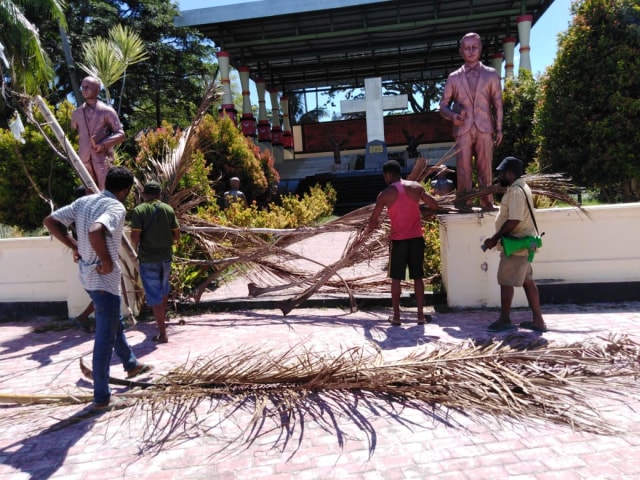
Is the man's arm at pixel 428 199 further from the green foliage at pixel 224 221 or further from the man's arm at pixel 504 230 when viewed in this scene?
the green foliage at pixel 224 221

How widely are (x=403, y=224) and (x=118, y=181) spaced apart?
2.71 m

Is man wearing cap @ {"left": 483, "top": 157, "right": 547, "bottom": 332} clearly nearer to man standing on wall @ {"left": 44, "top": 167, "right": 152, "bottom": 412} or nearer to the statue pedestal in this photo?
man standing on wall @ {"left": 44, "top": 167, "right": 152, "bottom": 412}

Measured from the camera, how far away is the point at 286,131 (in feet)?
89.3

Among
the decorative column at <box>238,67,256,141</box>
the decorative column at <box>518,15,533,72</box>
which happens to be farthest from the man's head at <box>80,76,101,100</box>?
the decorative column at <box>518,15,533,72</box>

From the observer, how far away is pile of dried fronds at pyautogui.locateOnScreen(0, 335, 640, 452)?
2.85 m

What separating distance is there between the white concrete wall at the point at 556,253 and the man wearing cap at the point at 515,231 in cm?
86

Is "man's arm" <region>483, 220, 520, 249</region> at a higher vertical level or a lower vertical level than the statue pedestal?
lower

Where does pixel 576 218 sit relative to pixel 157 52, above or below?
below

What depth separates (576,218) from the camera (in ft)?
17.1

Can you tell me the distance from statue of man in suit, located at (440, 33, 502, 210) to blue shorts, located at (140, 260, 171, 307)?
11.4ft

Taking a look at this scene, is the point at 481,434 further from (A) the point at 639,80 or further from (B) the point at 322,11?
(B) the point at 322,11

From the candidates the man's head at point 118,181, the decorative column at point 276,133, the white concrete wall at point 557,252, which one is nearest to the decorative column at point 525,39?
the decorative column at point 276,133

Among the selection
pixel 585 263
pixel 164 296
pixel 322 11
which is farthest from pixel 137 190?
pixel 322 11

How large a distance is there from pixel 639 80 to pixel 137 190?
696cm
